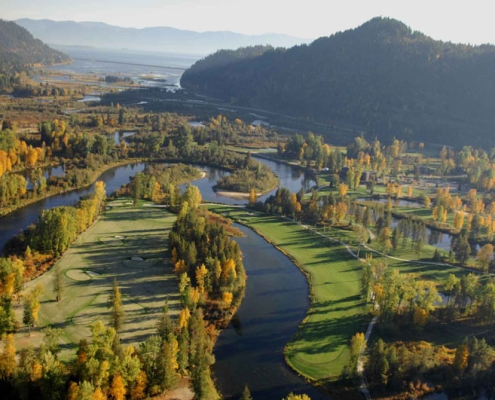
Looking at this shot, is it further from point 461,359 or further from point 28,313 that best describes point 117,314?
point 461,359

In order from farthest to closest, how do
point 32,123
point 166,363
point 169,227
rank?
point 32,123 < point 169,227 < point 166,363

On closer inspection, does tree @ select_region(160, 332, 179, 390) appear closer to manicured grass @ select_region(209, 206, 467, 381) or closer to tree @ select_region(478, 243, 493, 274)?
manicured grass @ select_region(209, 206, 467, 381)

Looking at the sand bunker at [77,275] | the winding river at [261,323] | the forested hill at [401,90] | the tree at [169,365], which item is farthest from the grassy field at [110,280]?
the forested hill at [401,90]

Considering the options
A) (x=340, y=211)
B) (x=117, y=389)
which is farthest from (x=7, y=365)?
(x=340, y=211)

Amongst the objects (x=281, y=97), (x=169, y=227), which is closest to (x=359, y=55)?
(x=281, y=97)

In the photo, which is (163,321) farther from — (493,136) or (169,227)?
(493,136)

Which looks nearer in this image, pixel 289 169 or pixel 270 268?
pixel 270 268
